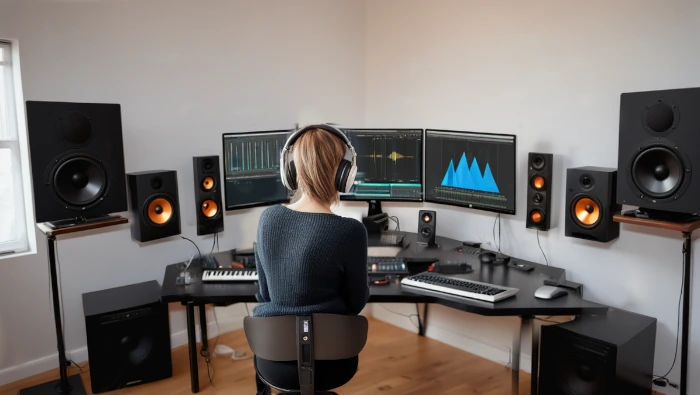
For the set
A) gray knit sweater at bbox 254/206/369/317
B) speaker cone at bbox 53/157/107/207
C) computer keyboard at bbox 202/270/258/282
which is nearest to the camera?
gray knit sweater at bbox 254/206/369/317

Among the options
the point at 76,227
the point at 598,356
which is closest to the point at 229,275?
the point at 76,227

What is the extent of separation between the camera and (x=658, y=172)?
2576 mm

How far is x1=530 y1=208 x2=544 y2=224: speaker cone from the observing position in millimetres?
3148

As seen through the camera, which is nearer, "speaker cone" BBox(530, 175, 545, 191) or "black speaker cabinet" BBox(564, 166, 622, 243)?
"black speaker cabinet" BBox(564, 166, 622, 243)

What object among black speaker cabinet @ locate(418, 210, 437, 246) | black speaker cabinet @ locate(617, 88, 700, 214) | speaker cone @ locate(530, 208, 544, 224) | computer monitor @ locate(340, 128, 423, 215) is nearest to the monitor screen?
computer monitor @ locate(340, 128, 423, 215)

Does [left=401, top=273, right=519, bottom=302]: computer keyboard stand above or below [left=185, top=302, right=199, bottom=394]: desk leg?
above

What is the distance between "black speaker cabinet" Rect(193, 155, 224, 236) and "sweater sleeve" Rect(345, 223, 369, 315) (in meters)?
1.62

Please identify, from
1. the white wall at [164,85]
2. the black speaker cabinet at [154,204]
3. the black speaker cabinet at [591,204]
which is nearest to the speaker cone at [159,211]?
the black speaker cabinet at [154,204]

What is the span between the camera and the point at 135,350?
10.5ft

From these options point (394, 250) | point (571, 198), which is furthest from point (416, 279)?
point (571, 198)

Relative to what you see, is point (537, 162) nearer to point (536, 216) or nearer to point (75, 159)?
point (536, 216)

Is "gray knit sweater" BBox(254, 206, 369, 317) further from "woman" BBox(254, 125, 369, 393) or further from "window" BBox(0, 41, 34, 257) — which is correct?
"window" BBox(0, 41, 34, 257)

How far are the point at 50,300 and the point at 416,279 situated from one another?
6.31 feet

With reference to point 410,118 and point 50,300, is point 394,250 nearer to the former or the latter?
point 410,118
